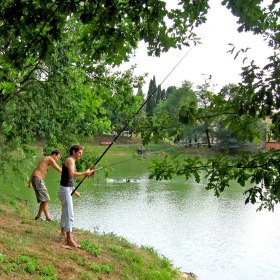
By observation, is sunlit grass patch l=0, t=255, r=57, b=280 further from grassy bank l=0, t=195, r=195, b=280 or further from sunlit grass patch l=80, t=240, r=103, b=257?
sunlit grass patch l=80, t=240, r=103, b=257

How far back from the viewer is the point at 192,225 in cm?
1338

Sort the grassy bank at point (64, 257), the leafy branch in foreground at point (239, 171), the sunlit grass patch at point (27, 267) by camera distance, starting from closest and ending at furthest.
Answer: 1. the leafy branch in foreground at point (239, 171)
2. the sunlit grass patch at point (27, 267)
3. the grassy bank at point (64, 257)

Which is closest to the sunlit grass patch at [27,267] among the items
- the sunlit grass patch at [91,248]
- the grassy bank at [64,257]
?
the grassy bank at [64,257]

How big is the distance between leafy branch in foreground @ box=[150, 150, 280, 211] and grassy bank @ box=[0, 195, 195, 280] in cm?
255

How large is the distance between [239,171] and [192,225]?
11.0m

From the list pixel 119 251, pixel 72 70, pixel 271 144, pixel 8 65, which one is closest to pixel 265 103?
pixel 271 144

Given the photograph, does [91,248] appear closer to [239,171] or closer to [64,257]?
[64,257]

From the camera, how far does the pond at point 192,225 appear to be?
9878mm

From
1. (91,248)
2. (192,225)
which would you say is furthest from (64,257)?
(192,225)

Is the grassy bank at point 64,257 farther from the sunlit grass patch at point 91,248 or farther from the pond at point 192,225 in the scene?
the pond at point 192,225

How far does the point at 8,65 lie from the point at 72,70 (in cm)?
518

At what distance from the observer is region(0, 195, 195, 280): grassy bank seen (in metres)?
5.03

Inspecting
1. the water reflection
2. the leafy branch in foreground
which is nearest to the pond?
the water reflection

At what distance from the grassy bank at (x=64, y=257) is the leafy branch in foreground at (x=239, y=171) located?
2548mm
